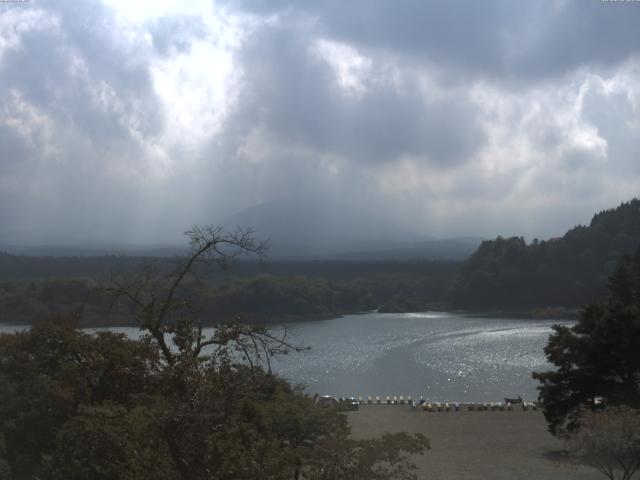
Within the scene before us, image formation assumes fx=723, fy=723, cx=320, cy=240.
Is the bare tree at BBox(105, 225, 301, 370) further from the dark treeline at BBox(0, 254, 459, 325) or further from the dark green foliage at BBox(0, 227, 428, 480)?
the dark treeline at BBox(0, 254, 459, 325)

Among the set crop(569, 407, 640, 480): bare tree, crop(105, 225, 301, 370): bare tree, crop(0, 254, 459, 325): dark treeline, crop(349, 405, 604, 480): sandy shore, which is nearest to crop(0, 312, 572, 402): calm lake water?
crop(349, 405, 604, 480): sandy shore

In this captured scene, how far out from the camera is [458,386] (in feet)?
93.2

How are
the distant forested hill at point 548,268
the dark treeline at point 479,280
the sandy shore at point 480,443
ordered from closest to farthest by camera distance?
the sandy shore at point 480,443
the dark treeline at point 479,280
the distant forested hill at point 548,268

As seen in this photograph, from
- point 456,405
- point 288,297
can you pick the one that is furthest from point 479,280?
point 456,405

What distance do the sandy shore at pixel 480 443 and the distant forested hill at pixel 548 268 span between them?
4366 cm

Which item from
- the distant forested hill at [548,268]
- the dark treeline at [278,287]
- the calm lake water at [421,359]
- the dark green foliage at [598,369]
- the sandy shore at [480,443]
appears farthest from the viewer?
the distant forested hill at [548,268]

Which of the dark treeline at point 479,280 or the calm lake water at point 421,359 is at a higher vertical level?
the dark treeline at point 479,280

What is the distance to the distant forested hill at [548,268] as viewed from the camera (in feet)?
209

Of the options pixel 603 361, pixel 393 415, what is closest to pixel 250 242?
pixel 603 361

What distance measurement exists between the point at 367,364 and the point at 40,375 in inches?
993

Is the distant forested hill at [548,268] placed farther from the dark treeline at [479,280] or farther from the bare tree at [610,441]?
the bare tree at [610,441]

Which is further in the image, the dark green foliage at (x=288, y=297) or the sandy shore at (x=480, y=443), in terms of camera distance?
the dark green foliage at (x=288, y=297)

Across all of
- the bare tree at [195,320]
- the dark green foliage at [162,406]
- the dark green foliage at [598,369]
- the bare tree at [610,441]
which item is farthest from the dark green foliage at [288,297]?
the bare tree at [195,320]

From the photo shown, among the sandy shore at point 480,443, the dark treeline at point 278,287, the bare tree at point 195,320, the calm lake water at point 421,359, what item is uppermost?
the bare tree at point 195,320
